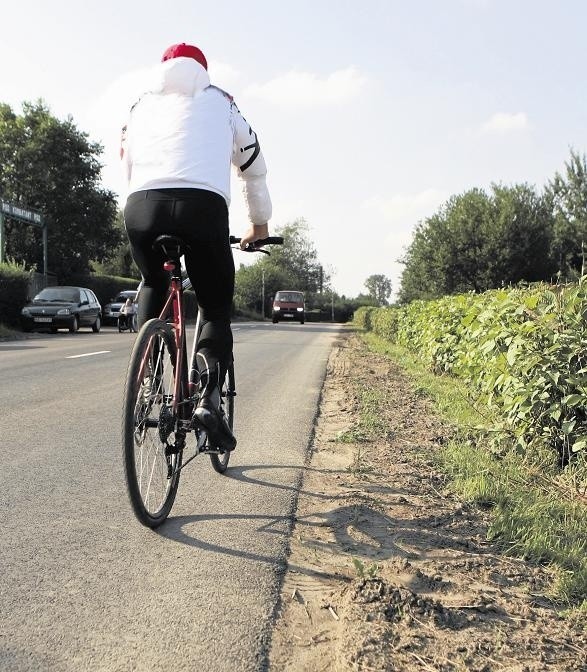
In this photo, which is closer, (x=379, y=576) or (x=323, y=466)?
(x=379, y=576)

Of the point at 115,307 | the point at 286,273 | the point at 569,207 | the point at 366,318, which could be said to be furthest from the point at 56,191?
the point at 286,273

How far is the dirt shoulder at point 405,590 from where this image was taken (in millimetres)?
1827

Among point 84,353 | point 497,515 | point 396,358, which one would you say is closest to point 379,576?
point 497,515

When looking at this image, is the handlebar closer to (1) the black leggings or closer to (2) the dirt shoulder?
(1) the black leggings

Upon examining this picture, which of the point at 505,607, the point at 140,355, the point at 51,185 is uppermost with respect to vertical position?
the point at 51,185

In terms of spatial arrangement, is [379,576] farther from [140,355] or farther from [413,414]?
[413,414]

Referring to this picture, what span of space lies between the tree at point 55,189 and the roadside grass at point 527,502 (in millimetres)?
36257

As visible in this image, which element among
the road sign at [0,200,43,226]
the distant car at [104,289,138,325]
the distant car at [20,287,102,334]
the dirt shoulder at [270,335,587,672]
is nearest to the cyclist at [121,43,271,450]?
the dirt shoulder at [270,335,587,672]

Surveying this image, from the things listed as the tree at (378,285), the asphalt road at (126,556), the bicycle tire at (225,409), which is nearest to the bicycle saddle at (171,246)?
the bicycle tire at (225,409)

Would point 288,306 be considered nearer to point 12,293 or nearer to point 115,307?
point 115,307

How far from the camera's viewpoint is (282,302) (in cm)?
4678

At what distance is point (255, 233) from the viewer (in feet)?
11.5

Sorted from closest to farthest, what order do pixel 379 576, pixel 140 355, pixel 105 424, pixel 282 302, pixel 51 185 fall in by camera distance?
pixel 379 576 → pixel 140 355 → pixel 105 424 → pixel 51 185 → pixel 282 302

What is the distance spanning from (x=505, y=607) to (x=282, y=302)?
4478 centimetres
